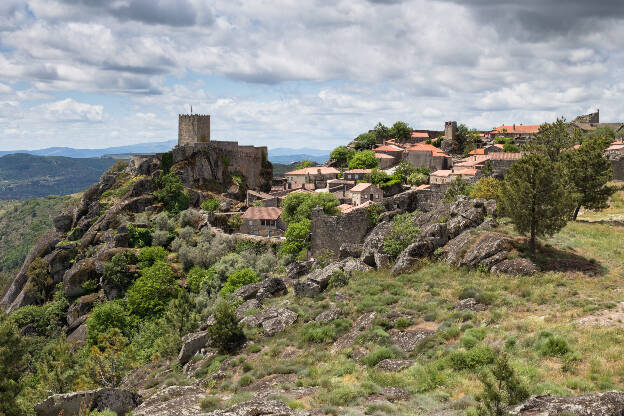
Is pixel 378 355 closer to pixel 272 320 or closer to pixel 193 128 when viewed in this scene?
pixel 272 320

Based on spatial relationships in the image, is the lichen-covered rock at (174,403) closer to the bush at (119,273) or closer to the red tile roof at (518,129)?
the bush at (119,273)

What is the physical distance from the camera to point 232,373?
20250 millimetres

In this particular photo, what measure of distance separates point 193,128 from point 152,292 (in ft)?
135

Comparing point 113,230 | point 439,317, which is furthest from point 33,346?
point 439,317

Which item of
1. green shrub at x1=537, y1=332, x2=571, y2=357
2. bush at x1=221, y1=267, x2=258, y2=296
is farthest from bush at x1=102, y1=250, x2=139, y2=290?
green shrub at x1=537, y1=332, x2=571, y2=357

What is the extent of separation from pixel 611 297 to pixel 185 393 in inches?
690

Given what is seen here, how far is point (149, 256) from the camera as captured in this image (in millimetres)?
63125

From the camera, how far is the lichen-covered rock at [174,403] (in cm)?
1485

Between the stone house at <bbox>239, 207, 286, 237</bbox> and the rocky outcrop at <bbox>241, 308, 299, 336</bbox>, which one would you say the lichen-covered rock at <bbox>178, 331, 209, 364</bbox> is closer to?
the rocky outcrop at <bbox>241, 308, 299, 336</bbox>

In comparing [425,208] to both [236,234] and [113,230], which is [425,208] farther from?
[113,230]

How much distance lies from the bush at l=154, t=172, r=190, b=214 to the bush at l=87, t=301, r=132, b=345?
957 inches

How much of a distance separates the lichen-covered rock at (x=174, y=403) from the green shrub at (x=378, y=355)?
6159 mm

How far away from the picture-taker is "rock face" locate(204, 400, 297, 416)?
12.5 meters

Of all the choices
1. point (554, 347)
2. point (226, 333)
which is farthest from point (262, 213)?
point (554, 347)
